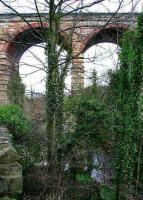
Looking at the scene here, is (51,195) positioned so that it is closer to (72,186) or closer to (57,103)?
(72,186)

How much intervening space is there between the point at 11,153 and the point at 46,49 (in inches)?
200

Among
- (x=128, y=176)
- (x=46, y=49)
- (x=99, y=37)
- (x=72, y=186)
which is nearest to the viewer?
(x=72, y=186)

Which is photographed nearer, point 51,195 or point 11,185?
point 11,185

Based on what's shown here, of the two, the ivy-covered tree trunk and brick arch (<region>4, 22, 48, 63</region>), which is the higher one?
brick arch (<region>4, 22, 48, 63</region>)

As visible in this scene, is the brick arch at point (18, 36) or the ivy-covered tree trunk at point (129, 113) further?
the brick arch at point (18, 36)

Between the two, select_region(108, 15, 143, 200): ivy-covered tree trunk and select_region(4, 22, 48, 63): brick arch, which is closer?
select_region(108, 15, 143, 200): ivy-covered tree trunk

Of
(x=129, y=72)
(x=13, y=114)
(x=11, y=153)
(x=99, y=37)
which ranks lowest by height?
(x=11, y=153)

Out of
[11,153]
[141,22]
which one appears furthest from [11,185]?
[141,22]

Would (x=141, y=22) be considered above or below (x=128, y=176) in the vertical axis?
above

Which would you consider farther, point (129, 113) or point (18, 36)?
point (18, 36)

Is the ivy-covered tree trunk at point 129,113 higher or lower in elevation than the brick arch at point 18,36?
lower

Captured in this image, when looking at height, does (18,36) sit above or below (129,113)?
above

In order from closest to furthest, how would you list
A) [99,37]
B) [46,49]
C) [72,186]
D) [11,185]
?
[11,185] < [72,186] < [46,49] < [99,37]

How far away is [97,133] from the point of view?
602 inches
